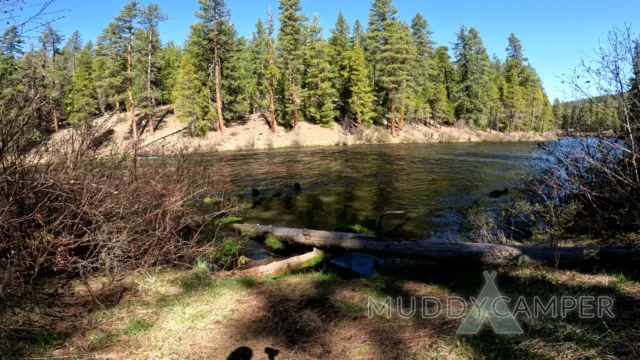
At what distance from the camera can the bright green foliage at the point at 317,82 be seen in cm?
4528

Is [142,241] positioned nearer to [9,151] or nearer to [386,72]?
[9,151]

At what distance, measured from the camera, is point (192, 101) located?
40719 millimetres

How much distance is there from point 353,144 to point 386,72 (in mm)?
12654

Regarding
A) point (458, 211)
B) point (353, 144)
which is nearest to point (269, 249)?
point (458, 211)

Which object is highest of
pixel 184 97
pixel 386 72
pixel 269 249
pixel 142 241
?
pixel 386 72

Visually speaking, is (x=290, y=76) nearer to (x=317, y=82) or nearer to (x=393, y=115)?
(x=317, y=82)

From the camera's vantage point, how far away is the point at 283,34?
140 feet

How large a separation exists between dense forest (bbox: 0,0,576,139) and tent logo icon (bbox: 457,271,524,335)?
3227cm

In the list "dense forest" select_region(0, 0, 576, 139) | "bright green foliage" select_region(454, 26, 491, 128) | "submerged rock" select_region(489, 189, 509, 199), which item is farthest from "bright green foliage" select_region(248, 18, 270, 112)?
"submerged rock" select_region(489, 189, 509, 199)

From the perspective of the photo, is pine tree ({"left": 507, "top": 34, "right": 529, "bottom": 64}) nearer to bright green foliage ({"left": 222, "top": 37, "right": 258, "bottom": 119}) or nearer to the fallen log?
bright green foliage ({"left": 222, "top": 37, "right": 258, "bottom": 119})

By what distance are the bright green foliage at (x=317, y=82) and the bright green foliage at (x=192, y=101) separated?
40.8 ft

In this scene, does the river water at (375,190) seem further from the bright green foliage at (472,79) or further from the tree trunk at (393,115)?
the bright green foliage at (472,79)

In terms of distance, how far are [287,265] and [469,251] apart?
3693 millimetres

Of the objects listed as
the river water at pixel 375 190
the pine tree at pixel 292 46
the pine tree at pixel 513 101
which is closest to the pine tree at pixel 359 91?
the pine tree at pixel 292 46
